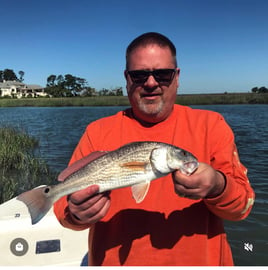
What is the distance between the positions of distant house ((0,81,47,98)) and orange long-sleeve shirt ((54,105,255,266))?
121380 mm

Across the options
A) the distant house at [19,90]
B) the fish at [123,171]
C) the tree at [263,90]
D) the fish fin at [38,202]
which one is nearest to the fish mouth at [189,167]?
the fish at [123,171]

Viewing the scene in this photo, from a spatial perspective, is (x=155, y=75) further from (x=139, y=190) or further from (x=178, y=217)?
(x=178, y=217)

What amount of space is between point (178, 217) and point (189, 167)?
510 mm

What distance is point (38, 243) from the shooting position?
172 inches

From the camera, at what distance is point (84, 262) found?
165 inches

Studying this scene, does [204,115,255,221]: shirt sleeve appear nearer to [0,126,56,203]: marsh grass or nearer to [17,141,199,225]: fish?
[17,141,199,225]: fish

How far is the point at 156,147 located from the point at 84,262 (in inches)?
108

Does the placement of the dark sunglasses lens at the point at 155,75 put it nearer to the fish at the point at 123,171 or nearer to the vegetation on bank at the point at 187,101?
the fish at the point at 123,171

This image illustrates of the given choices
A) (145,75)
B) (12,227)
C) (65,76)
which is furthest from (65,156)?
(65,76)

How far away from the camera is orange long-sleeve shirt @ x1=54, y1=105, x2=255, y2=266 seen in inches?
89.4

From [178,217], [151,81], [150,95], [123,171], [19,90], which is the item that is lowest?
[178,217]

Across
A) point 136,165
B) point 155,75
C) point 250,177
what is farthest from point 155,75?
point 250,177

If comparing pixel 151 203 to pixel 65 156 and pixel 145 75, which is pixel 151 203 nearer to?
pixel 145 75

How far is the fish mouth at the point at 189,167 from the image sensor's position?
6.63 ft
